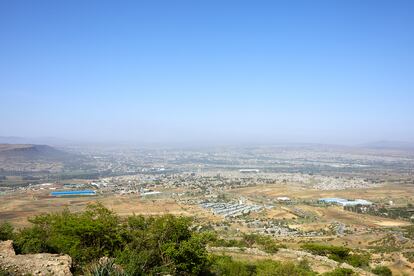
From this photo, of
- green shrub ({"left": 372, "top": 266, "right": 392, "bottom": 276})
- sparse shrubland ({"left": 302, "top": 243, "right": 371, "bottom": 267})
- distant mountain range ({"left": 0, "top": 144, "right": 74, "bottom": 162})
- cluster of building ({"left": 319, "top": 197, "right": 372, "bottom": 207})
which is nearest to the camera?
green shrub ({"left": 372, "top": 266, "right": 392, "bottom": 276})

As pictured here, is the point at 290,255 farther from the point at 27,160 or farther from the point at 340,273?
the point at 27,160

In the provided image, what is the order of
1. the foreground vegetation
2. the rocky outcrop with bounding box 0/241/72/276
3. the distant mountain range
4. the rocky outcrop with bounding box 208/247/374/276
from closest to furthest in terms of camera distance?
the rocky outcrop with bounding box 0/241/72/276, the foreground vegetation, the rocky outcrop with bounding box 208/247/374/276, the distant mountain range

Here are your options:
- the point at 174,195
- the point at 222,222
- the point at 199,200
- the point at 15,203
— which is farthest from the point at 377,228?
the point at 15,203

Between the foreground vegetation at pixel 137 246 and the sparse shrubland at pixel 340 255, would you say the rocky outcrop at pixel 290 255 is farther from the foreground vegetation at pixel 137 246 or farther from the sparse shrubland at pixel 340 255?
the foreground vegetation at pixel 137 246

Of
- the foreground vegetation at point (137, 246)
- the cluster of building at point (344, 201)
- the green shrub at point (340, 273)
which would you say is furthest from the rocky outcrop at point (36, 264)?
the cluster of building at point (344, 201)

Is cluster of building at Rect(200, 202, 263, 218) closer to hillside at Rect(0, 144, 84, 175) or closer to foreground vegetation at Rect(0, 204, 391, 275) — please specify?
foreground vegetation at Rect(0, 204, 391, 275)

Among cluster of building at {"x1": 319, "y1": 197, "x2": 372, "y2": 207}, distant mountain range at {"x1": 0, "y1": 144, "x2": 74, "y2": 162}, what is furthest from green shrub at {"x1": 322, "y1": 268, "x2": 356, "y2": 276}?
distant mountain range at {"x1": 0, "y1": 144, "x2": 74, "y2": 162}

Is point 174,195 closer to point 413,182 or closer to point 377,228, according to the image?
point 377,228

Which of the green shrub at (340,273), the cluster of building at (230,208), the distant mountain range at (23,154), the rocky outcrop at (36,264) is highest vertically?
the rocky outcrop at (36,264)
